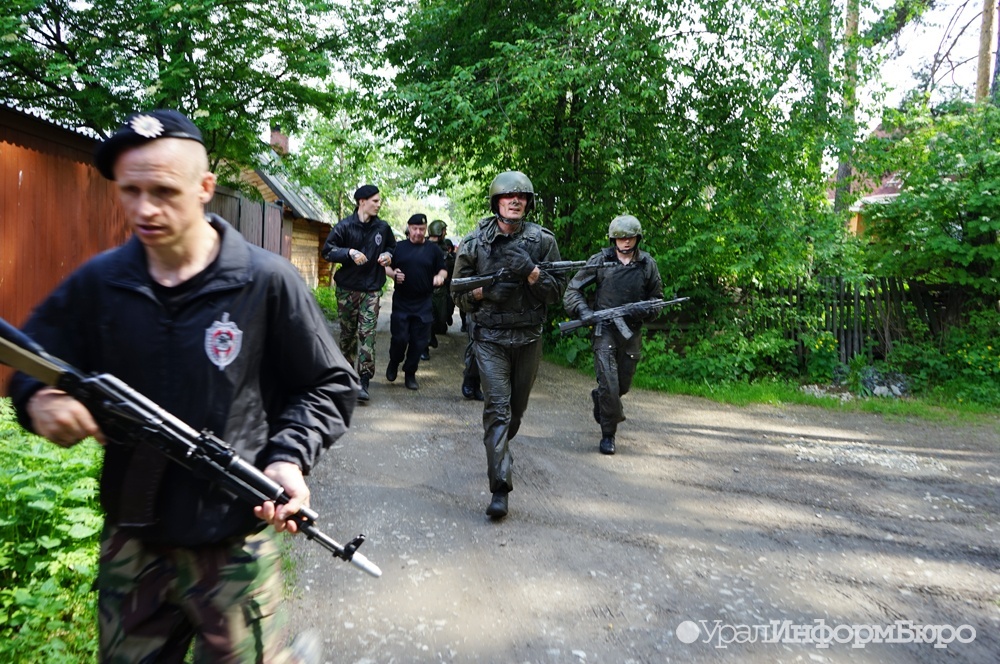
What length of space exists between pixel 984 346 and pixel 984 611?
8.97 m

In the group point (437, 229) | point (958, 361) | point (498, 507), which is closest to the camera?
point (498, 507)

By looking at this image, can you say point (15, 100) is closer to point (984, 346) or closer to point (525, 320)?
point (525, 320)

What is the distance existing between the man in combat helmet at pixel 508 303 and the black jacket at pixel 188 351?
125 inches

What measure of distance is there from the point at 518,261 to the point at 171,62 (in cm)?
636

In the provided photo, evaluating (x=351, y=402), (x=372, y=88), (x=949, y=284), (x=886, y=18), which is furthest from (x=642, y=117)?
(x=351, y=402)

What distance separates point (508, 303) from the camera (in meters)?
5.54

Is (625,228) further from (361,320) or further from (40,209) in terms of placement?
(40,209)

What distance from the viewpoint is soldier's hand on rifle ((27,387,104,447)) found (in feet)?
6.24

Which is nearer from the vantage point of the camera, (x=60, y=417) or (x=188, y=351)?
(x=60, y=417)

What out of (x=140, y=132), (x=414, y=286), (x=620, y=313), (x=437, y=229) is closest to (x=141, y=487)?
(x=140, y=132)

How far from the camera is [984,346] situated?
37.9 feet

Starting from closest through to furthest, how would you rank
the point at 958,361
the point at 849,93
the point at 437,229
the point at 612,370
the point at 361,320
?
the point at 612,370 < the point at 361,320 < the point at 849,93 < the point at 958,361 < the point at 437,229

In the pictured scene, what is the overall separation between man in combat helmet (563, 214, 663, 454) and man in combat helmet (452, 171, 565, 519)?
5.50ft

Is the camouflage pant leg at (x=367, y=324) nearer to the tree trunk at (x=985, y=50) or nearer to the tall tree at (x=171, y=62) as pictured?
the tall tree at (x=171, y=62)
